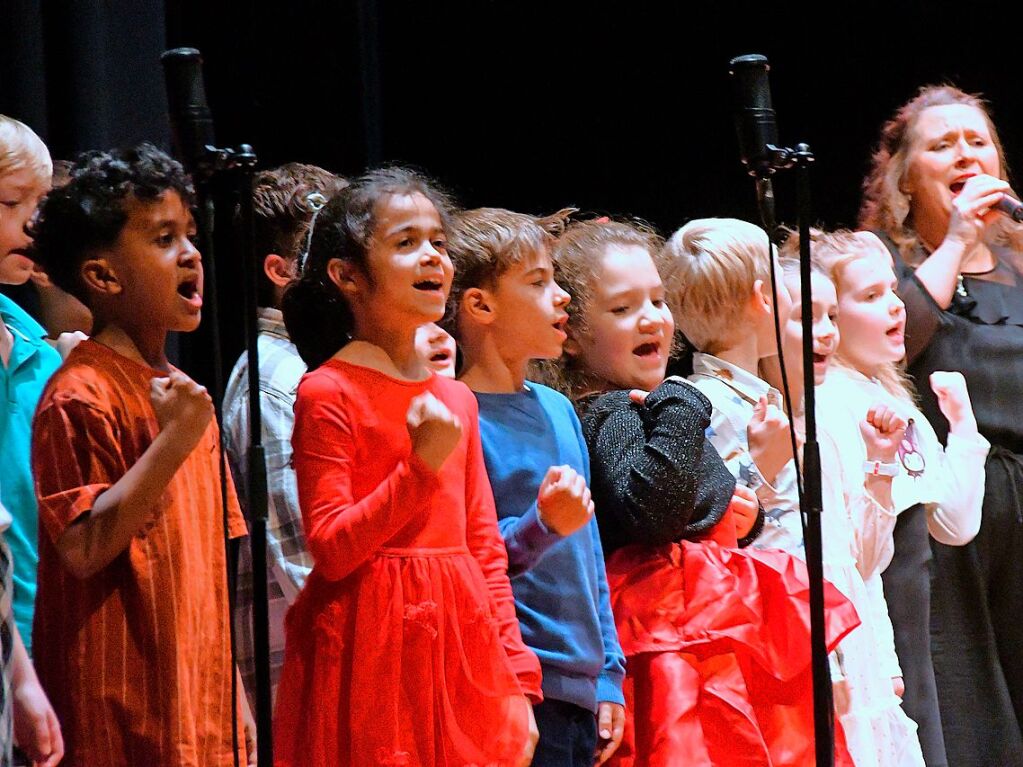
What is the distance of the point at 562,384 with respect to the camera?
2842 millimetres

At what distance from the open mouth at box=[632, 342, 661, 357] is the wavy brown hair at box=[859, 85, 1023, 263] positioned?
1.14 metres

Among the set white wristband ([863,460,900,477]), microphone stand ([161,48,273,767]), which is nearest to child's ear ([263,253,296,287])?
microphone stand ([161,48,273,767])

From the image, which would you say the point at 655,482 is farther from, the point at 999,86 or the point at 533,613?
the point at 999,86

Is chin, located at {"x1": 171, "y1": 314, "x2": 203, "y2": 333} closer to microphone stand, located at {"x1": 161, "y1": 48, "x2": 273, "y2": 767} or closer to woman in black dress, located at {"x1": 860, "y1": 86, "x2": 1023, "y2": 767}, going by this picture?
microphone stand, located at {"x1": 161, "y1": 48, "x2": 273, "y2": 767}

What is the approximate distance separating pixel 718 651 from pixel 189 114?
1210 mm

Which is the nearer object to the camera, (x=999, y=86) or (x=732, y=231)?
(x=732, y=231)

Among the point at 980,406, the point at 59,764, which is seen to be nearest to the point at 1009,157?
the point at 980,406

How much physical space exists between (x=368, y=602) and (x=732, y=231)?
1252 millimetres

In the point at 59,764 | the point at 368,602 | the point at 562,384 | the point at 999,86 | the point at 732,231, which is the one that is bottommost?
the point at 59,764

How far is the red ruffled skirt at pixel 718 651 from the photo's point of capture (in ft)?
8.24

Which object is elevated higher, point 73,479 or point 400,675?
point 73,479

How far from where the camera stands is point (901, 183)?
3.75m

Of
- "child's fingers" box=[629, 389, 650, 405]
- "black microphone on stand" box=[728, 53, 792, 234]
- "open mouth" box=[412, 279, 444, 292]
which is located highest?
"black microphone on stand" box=[728, 53, 792, 234]

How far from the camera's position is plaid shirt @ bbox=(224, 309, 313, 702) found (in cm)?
252
